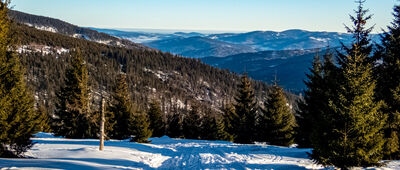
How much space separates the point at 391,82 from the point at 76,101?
29931mm

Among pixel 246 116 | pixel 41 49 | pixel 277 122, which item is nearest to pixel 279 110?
pixel 277 122

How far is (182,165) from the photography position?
607 inches

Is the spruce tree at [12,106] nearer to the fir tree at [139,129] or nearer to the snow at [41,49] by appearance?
the fir tree at [139,129]

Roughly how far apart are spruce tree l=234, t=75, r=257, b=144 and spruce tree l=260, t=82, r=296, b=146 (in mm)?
2750

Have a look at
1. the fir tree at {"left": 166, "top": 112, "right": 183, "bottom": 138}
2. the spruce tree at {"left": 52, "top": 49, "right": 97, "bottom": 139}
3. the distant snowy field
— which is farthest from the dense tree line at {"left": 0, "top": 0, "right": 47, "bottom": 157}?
the fir tree at {"left": 166, "top": 112, "right": 183, "bottom": 138}

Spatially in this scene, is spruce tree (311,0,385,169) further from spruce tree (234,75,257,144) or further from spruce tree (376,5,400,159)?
spruce tree (234,75,257,144)

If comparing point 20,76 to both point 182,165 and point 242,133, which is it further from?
point 242,133

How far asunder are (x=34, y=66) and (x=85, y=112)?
421ft

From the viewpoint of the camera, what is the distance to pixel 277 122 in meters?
31.9

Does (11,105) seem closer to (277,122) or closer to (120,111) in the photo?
(120,111)

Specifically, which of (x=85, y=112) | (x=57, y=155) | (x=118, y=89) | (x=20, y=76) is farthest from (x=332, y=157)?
(x=118, y=89)

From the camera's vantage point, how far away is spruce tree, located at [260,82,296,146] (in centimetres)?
3206

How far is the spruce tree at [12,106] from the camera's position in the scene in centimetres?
1584

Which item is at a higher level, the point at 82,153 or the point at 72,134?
the point at 82,153
